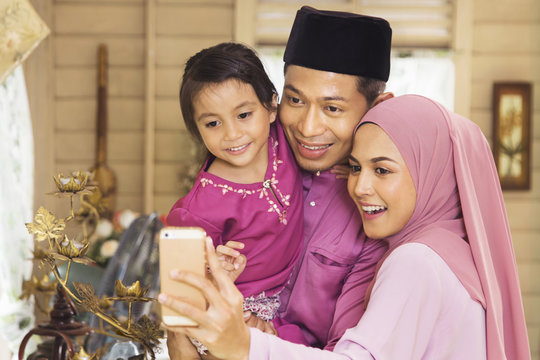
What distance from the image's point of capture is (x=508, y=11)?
156 inches

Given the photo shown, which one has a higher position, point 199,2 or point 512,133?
point 199,2

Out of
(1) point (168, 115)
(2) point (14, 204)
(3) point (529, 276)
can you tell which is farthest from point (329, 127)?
(3) point (529, 276)

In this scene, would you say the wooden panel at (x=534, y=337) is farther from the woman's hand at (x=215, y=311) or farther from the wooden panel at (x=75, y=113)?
the woman's hand at (x=215, y=311)

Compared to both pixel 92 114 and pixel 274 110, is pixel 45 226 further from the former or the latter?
pixel 92 114

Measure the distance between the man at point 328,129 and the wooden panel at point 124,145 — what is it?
2553 mm

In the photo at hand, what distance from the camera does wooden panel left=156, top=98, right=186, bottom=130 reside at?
387 centimetres

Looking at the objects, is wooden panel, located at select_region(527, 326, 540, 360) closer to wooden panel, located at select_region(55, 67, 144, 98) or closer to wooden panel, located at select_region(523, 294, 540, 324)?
wooden panel, located at select_region(523, 294, 540, 324)

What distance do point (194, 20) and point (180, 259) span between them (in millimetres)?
3217

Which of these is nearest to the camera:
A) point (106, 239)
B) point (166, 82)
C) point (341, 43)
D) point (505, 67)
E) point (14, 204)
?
point (341, 43)

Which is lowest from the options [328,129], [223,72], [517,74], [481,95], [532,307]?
[532,307]

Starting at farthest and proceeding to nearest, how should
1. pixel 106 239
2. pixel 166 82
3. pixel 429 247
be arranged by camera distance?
pixel 166 82, pixel 106 239, pixel 429 247

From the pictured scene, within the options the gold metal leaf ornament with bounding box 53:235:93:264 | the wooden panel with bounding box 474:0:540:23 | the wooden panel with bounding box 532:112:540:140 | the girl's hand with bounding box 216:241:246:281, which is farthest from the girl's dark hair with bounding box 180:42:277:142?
the wooden panel with bounding box 532:112:540:140

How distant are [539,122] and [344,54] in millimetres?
2967

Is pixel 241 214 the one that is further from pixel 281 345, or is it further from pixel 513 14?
pixel 513 14
